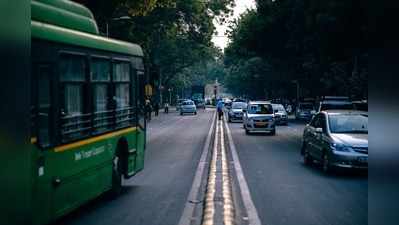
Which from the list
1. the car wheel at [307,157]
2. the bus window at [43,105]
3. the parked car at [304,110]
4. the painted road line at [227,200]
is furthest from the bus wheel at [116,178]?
the parked car at [304,110]

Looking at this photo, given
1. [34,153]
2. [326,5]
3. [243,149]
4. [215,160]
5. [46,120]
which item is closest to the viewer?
[34,153]

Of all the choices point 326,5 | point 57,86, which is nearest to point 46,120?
point 57,86

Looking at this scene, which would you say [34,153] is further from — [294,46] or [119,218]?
[294,46]

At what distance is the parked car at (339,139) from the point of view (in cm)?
1536

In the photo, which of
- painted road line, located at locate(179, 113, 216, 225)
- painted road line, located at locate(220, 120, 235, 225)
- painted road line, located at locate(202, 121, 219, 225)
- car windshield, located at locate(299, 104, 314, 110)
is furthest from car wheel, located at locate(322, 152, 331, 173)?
car windshield, located at locate(299, 104, 314, 110)

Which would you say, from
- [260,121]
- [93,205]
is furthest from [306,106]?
[93,205]

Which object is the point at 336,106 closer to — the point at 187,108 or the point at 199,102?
the point at 187,108

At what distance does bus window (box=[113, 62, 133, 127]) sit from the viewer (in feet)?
38.7

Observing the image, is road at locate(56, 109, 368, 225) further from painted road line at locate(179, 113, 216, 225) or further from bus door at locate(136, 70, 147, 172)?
bus door at locate(136, 70, 147, 172)
